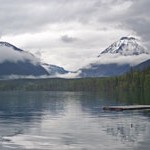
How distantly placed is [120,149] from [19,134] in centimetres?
2050

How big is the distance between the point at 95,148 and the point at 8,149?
1113cm

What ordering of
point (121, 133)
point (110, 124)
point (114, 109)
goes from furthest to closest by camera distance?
point (114, 109) → point (110, 124) → point (121, 133)

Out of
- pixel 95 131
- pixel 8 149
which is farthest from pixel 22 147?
pixel 95 131

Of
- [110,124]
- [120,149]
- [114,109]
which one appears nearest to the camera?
[120,149]

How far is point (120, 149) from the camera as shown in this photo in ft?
183

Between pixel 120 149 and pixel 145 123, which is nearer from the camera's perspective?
pixel 120 149

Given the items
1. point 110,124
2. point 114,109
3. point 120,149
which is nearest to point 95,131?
point 110,124

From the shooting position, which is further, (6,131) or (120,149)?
(6,131)

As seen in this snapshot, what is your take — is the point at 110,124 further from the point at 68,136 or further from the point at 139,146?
the point at 139,146

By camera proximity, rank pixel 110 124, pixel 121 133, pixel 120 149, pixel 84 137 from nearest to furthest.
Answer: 1. pixel 120 149
2. pixel 84 137
3. pixel 121 133
4. pixel 110 124

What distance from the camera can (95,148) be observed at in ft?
186

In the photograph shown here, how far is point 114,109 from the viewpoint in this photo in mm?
127062

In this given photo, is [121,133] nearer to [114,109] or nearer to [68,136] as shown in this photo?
[68,136]

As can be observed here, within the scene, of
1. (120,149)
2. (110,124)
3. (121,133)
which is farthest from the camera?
(110,124)
